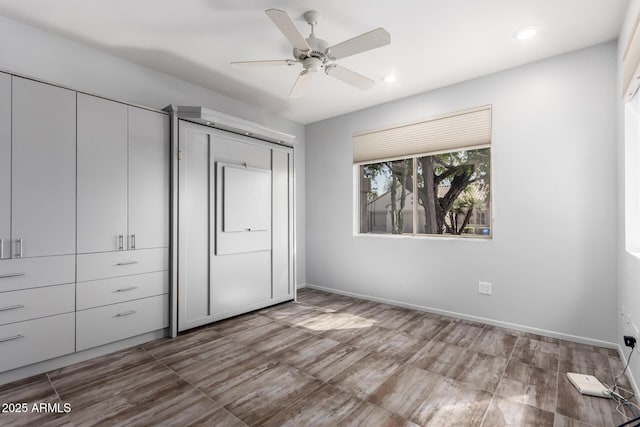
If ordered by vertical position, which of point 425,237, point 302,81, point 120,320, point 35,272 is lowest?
point 120,320

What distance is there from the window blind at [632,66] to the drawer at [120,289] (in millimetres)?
3790

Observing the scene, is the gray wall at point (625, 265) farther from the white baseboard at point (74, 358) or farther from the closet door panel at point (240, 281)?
the white baseboard at point (74, 358)

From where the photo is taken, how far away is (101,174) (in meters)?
2.52

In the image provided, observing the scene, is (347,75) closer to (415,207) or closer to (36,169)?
(415,207)

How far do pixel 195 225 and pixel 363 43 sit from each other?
2255mm

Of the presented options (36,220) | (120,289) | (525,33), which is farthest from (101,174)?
(525,33)

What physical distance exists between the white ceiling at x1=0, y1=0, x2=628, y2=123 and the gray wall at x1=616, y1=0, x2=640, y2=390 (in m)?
0.23

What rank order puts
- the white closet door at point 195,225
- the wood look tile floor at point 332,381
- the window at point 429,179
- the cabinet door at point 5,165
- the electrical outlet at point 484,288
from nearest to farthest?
1. the wood look tile floor at point 332,381
2. the cabinet door at point 5,165
3. the white closet door at point 195,225
4. the electrical outlet at point 484,288
5. the window at point 429,179

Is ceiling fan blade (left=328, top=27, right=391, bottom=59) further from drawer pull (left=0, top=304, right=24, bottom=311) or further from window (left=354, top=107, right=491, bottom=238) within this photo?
drawer pull (left=0, top=304, right=24, bottom=311)

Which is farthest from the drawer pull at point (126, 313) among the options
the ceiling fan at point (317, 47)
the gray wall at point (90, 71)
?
the ceiling fan at point (317, 47)

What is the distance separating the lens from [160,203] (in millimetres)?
2883

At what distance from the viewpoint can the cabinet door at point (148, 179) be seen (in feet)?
8.88

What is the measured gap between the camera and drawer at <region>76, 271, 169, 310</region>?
242 cm

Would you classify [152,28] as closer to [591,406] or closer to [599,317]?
[591,406]
